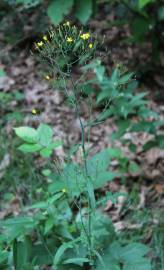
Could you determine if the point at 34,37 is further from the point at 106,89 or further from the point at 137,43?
the point at 106,89

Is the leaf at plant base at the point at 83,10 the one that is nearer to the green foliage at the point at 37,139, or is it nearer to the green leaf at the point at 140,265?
the green foliage at the point at 37,139

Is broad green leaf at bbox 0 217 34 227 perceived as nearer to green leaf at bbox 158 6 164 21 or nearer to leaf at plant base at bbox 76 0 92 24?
leaf at plant base at bbox 76 0 92 24

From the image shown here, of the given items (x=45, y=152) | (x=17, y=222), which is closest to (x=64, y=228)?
(x=17, y=222)

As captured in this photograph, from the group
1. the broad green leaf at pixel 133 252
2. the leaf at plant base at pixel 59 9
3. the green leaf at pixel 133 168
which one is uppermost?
the leaf at plant base at pixel 59 9

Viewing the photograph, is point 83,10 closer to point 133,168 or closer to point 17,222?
point 133,168

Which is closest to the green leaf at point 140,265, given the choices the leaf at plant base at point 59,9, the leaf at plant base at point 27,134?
the leaf at plant base at point 27,134

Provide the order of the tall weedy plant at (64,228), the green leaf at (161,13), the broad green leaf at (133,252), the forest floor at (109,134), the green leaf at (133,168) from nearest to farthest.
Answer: the tall weedy plant at (64,228) → the broad green leaf at (133,252) → the forest floor at (109,134) → the green leaf at (133,168) → the green leaf at (161,13)

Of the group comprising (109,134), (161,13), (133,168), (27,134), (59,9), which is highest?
(161,13)

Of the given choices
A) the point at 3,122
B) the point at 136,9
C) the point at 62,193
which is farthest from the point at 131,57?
the point at 62,193

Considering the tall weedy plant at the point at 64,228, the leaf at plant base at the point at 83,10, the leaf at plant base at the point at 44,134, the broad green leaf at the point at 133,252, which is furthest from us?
the leaf at plant base at the point at 83,10

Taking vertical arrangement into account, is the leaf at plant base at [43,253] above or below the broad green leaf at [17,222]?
below
